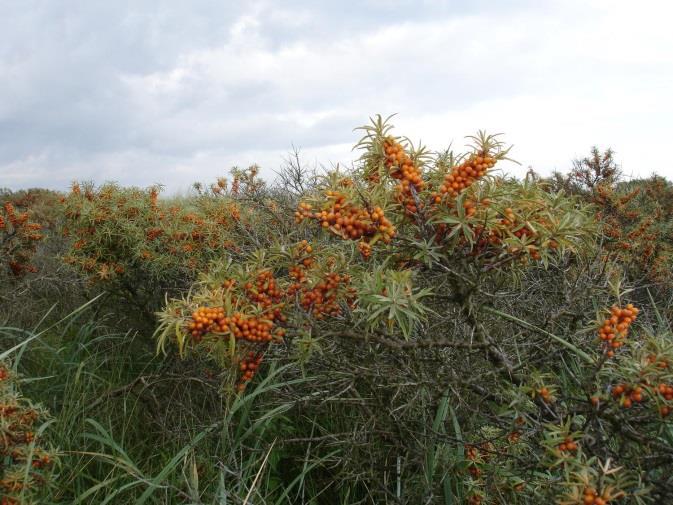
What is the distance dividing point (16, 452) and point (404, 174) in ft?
6.25

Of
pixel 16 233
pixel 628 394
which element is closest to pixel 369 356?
pixel 628 394

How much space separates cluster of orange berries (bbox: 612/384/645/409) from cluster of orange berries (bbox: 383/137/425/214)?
0.91 meters

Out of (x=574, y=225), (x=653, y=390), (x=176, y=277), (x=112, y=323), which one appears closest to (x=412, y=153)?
(x=574, y=225)

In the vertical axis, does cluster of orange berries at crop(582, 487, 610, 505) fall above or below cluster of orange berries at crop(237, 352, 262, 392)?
below

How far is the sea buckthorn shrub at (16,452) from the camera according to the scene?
2.25 meters

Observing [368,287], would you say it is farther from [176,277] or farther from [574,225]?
[176,277]

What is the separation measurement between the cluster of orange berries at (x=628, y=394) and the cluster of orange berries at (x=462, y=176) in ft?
2.80

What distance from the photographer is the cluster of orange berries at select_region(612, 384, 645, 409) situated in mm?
1858

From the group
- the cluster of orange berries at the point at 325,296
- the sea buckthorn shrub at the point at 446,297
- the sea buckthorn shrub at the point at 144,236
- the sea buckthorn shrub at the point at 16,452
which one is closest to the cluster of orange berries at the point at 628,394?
the sea buckthorn shrub at the point at 446,297

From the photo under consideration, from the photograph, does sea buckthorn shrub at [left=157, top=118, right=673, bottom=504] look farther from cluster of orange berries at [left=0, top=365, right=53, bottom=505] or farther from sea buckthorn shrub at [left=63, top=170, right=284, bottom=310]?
sea buckthorn shrub at [left=63, top=170, right=284, bottom=310]

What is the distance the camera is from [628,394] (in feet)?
6.31

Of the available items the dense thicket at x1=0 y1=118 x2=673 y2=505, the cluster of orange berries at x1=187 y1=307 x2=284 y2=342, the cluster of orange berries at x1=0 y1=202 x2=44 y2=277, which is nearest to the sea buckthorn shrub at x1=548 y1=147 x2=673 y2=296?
the dense thicket at x1=0 y1=118 x2=673 y2=505

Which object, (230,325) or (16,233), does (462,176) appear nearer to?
(230,325)

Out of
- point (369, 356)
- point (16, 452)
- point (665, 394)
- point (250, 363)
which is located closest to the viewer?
point (665, 394)
